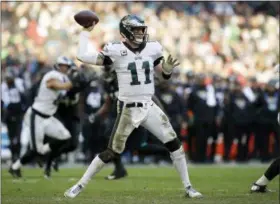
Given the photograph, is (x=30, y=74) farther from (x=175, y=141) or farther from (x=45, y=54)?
(x=175, y=141)

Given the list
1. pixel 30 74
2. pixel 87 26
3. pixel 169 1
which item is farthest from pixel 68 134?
pixel 169 1

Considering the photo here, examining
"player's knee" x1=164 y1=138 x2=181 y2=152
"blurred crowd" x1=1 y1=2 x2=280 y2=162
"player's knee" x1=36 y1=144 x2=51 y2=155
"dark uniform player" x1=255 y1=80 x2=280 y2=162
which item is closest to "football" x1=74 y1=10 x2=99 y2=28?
"player's knee" x1=164 y1=138 x2=181 y2=152

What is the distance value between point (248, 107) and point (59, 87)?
6.70m

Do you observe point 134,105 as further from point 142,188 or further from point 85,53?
point 142,188

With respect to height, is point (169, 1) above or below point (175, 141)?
above

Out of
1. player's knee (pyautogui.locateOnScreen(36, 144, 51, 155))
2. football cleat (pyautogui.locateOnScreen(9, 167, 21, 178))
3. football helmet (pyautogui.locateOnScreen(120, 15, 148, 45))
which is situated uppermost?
football helmet (pyautogui.locateOnScreen(120, 15, 148, 45))

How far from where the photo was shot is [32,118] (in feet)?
40.5

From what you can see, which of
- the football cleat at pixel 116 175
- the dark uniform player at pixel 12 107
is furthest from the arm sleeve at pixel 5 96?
the football cleat at pixel 116 175

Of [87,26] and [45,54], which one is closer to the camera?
[87,26]

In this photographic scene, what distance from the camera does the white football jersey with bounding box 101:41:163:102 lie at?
858 centimetres

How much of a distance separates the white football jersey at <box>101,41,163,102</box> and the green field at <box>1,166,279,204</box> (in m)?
1.05

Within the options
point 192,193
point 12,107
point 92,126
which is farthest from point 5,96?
point 192,193

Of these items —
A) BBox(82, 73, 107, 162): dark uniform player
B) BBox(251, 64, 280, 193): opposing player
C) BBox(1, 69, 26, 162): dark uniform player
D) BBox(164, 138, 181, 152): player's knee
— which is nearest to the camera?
BBox(164, 138, 181, 152): player's knee

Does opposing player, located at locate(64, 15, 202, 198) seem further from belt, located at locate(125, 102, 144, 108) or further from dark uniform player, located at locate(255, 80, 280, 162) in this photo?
dark uniform player, located at locate(255, 80, 280, 162)
